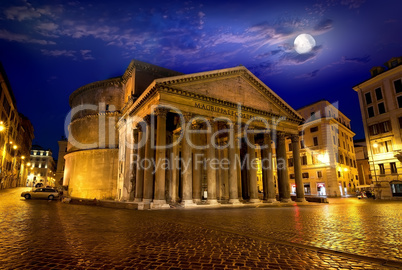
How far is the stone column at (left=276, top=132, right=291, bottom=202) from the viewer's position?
24.2m

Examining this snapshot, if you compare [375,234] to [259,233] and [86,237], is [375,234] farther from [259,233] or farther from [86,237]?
[86,237]

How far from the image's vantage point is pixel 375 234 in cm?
729

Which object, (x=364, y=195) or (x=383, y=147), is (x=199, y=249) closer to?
(x=383, y=147)

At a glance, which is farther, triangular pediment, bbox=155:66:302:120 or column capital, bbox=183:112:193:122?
triangular pediment, bbox=155:66:302:120

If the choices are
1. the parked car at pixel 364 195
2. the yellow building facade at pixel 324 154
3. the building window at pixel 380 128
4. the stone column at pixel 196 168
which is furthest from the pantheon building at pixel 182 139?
the yellow building facade at pixel 324 154

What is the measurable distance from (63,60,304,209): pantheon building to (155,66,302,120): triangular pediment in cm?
9

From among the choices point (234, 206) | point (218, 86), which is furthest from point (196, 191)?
point (218, 86)

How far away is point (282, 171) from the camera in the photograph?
24406mm

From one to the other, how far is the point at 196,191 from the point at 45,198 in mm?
20175

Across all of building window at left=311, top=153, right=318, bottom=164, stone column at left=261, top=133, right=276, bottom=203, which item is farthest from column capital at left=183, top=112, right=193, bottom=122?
building window at left=311, top=153, right=318, bottom=164

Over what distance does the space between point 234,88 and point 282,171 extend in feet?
31.6

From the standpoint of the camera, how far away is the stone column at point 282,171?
2421 centimetres

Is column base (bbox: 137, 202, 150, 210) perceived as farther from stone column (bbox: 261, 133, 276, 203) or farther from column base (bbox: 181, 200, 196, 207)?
stone column (bbox: 261, 133, 276, 203)

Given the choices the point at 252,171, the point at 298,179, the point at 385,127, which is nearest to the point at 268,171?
the point at 252,171
